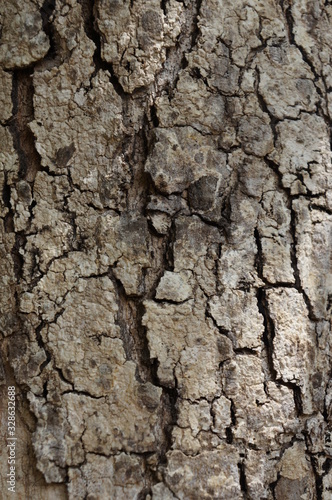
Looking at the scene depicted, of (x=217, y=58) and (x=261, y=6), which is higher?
(x=261, y=6)

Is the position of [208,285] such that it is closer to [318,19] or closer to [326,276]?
[326,276]

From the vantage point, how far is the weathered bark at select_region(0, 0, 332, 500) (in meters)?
1.10

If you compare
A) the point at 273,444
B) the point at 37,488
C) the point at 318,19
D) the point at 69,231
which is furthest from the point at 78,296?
the point at 318,19

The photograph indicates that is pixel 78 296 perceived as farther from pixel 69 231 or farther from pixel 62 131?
pixel 62 131

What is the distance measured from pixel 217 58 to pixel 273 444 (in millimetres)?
835

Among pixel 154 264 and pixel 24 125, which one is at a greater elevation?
pixel 24 125

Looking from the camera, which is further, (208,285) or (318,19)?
(318,19)

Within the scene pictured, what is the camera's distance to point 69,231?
113 cm

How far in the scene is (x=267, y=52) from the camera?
3.89 ft

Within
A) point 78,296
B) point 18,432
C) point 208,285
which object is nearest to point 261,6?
point 208,285

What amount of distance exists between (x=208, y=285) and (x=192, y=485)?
408mm

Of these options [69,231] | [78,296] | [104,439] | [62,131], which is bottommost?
[104,439]

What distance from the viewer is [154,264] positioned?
1.13 m

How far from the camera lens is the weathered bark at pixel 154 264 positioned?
1.10 meters
